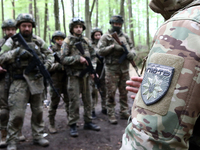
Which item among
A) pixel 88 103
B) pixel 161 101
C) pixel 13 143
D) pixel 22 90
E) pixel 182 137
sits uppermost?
pixel 161 101

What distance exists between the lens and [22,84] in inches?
133

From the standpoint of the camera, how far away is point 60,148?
350 cm

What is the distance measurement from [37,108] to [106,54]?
224cm

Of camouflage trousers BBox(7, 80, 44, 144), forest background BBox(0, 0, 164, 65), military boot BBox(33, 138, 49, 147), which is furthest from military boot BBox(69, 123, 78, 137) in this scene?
forest background BBox(0, 0, 164, 65)

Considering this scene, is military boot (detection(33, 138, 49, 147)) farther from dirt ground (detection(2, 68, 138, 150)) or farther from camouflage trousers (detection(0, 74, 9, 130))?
camouflage trousers (detection(0, 74, 9, 130))

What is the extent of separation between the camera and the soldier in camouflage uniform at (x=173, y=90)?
70 cm

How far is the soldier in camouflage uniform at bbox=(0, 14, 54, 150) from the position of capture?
3272 mm

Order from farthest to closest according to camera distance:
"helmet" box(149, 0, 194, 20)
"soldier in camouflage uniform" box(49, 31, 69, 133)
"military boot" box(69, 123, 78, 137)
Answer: "soldier in camouflage uniform" box(49, 31, 69, 133)
"military boot" box(69, 123, 78, 137)
"helmet" box(149, 0, 194, 20)

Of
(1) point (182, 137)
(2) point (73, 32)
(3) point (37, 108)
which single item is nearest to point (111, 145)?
(3) point (37, 108)

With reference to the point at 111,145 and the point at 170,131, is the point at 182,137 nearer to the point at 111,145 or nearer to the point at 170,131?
the point at 170,131

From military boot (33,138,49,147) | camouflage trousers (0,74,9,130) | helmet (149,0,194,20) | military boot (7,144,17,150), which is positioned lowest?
military boot (33,138,49,147)

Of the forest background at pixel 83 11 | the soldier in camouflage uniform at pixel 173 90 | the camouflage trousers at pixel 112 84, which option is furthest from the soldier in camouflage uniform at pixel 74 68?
the soldier in camouflage uniform at pixel 173 90

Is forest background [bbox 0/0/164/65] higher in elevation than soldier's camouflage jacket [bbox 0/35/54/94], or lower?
higher

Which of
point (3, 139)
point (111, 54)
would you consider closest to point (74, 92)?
point (111, 54)
